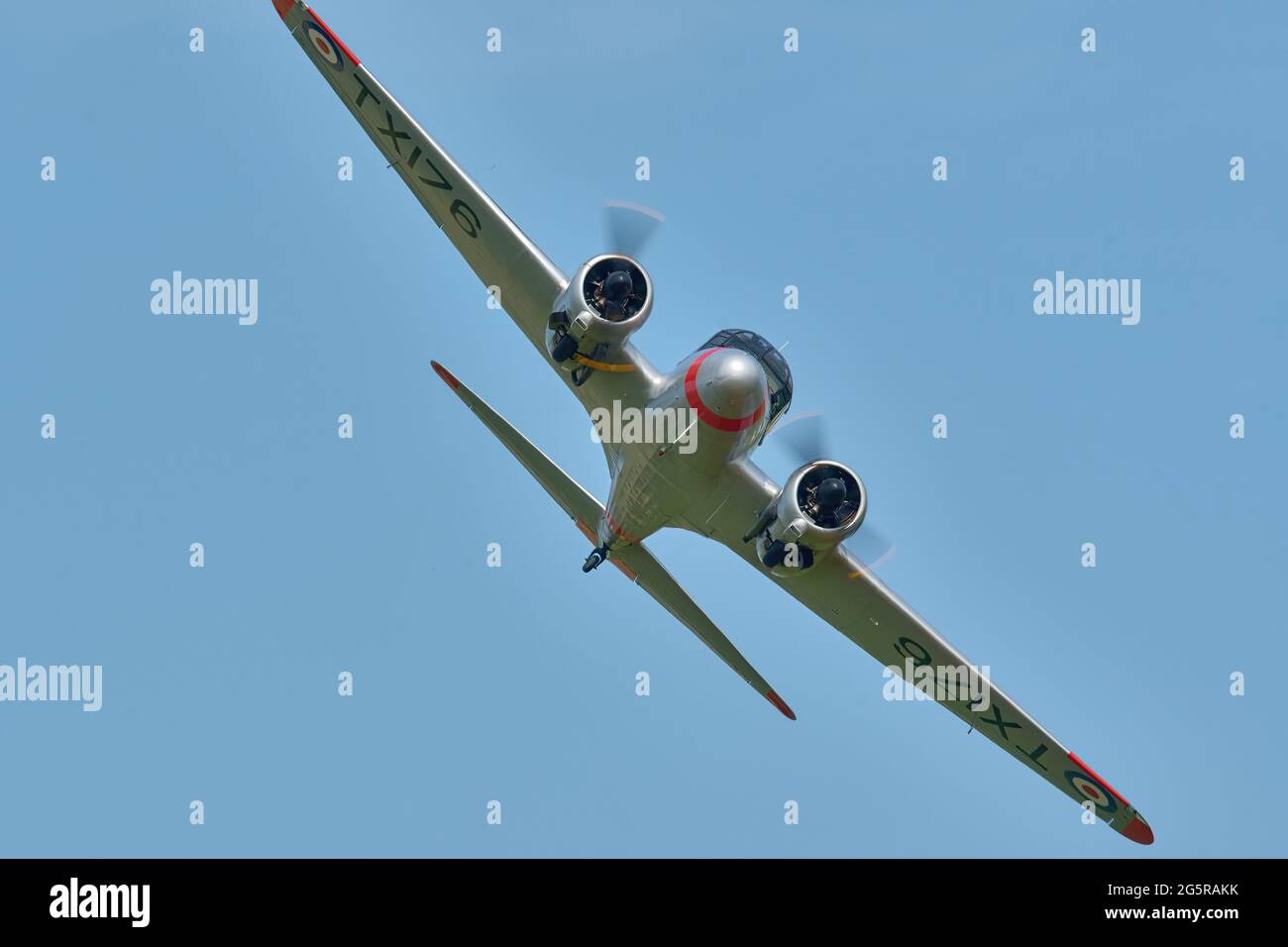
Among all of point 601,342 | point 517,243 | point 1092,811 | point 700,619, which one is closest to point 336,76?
point 517,243

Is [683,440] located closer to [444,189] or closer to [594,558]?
[594,558]

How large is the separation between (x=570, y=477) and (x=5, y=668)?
556 inches

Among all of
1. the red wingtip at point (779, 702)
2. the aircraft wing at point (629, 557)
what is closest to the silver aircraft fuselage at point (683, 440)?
the aircraft wing at point (629, 557)

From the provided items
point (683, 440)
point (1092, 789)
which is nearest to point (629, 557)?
point (683, 440)

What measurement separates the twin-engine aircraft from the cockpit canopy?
4cm

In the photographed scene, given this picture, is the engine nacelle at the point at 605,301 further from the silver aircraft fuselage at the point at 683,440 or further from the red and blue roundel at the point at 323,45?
the red and blue roundel at the point at 323,45

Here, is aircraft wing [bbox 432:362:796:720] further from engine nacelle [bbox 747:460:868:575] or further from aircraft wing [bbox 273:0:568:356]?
engine nacelle [bbox 747:460:868:575]

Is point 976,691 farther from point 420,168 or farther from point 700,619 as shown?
point 420,168

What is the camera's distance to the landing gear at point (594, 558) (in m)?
31.5

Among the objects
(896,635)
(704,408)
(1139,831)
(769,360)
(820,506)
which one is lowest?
(1139,831)

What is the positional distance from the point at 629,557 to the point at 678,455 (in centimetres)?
435

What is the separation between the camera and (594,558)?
104 feet

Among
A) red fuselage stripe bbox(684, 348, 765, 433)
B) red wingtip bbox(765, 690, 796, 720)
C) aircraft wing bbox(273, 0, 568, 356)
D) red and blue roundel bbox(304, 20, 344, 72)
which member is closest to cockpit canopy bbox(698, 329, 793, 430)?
red fuselage stripe bbox(684, 348, 765, 433)

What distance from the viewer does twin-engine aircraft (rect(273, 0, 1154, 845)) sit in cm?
2816
